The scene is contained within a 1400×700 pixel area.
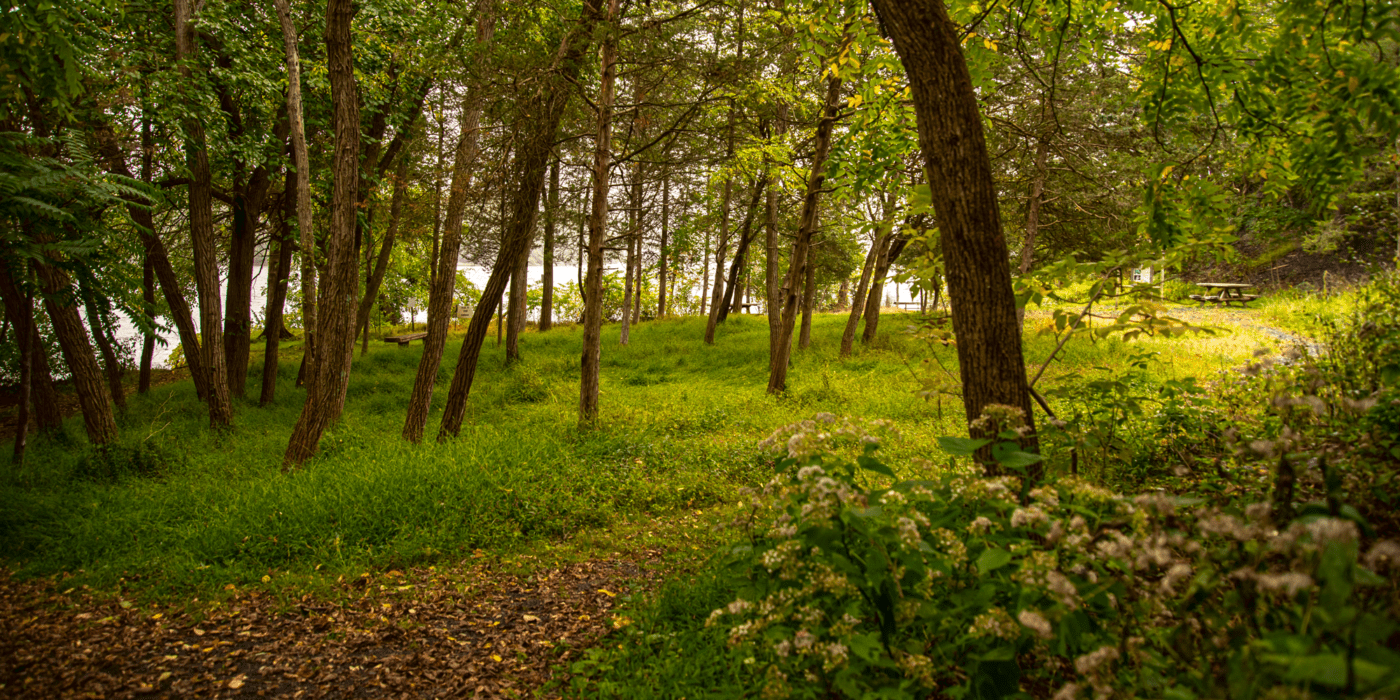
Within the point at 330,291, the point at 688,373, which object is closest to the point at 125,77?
the point at 330,291

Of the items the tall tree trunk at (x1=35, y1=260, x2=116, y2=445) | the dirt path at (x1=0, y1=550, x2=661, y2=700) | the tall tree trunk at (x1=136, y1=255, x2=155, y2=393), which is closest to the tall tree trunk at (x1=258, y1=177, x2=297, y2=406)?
the tall tree trunk at (x1=136, y1=255, x2=155, y2=393)

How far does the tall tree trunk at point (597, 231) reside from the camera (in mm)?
7785

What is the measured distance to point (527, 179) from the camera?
7703 mm

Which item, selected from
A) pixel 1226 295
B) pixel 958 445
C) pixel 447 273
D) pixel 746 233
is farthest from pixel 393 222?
pixel 1226 295

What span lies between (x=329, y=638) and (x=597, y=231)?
5.50m

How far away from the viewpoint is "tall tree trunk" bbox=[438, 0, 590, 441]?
7.35 m

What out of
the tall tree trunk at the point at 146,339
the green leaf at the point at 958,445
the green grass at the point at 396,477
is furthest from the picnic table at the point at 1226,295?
the tall tree trunk at the point at 146,339

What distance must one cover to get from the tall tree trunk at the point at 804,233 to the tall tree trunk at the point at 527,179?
3932 millimetres

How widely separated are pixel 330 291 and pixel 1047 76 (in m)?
11.5

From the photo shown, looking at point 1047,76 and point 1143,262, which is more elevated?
point 1047,76

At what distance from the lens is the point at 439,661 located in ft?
10.9

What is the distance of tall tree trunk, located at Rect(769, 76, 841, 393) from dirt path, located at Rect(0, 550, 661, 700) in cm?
640

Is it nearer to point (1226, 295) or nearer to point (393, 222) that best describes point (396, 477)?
point (393, 222)

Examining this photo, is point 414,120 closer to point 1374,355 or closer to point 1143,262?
point 1143,262
